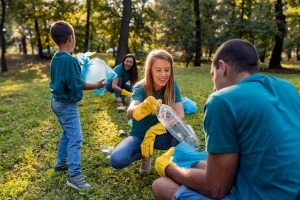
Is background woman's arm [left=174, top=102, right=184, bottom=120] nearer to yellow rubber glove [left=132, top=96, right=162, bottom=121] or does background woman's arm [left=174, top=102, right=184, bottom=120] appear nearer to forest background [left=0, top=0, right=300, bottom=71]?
yellow rubber glove [left=132, top=96, right=162, bottom=121]

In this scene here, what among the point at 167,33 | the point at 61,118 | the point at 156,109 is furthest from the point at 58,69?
the point at 167,33

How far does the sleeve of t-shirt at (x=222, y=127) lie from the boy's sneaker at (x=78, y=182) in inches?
66.5

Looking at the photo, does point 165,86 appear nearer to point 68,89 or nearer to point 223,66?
point 68,89

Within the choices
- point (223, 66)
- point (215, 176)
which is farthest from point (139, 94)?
point (215, 176)

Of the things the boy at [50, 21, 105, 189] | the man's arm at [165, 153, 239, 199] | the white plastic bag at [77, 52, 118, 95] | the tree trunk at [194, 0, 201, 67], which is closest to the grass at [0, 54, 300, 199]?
the boy at [50, 21, 105, 189]

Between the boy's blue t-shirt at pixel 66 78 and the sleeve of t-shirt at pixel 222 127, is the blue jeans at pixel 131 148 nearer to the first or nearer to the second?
the boy's blue t-shirt at pixel 66 78

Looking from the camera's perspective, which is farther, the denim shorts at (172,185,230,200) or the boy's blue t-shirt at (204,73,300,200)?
the denim shorts at (172,185,230,200)

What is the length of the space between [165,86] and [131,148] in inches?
27.2

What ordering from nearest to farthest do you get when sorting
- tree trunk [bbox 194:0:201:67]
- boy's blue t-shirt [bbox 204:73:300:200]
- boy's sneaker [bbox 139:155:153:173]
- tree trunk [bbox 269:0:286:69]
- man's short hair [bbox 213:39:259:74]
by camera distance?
boy's blue t-shirt [bbox 204:73:300:200]
man's short hair [bbox 213:39:259:74]
boy's sneaker [bbox 139:155:153:173]
tree trunk [bbox 269:0:286:69]
tree trunk [bbox 194:0:201:67]

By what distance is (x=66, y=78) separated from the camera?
258 cm

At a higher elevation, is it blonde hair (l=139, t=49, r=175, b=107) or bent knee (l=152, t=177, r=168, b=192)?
blonde hair (l=139, t=49, r=175, b=107)

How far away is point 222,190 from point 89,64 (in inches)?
89.8

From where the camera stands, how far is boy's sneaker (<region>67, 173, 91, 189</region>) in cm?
265

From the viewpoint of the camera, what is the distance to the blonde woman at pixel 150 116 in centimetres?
258
